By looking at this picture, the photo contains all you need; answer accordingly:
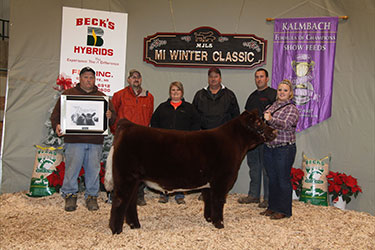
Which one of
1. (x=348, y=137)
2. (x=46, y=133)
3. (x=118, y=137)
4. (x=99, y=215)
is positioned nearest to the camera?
(x=118, y=137)

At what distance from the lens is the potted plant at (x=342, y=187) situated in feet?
16.0

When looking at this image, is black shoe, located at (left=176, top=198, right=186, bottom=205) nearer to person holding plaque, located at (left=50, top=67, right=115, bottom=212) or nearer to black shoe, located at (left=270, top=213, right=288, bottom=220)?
person holding plaque, located at (left=50, top=67, right=115, bottom=212)

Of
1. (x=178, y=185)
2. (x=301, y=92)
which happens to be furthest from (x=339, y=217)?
(x=178, y=185)

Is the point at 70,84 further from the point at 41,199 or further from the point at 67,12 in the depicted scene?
the point at 41,199

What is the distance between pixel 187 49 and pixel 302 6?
207 cm

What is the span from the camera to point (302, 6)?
17.7 feet

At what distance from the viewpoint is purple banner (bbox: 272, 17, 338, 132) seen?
5.25m

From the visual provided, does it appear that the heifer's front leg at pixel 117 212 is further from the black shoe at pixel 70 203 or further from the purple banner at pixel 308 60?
the purple banner at pixel 308 60

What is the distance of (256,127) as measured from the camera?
3.69m

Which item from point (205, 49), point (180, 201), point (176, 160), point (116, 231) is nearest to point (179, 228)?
point (116, 231)

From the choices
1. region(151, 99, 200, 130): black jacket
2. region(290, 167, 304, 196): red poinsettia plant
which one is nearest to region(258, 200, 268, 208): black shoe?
region(290, 167, 304, 196): red poinsettia plant

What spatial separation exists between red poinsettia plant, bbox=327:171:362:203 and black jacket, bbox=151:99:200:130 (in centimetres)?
228

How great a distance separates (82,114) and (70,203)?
126 cm

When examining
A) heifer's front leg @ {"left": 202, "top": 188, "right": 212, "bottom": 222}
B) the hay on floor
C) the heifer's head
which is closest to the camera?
the hay on floor
